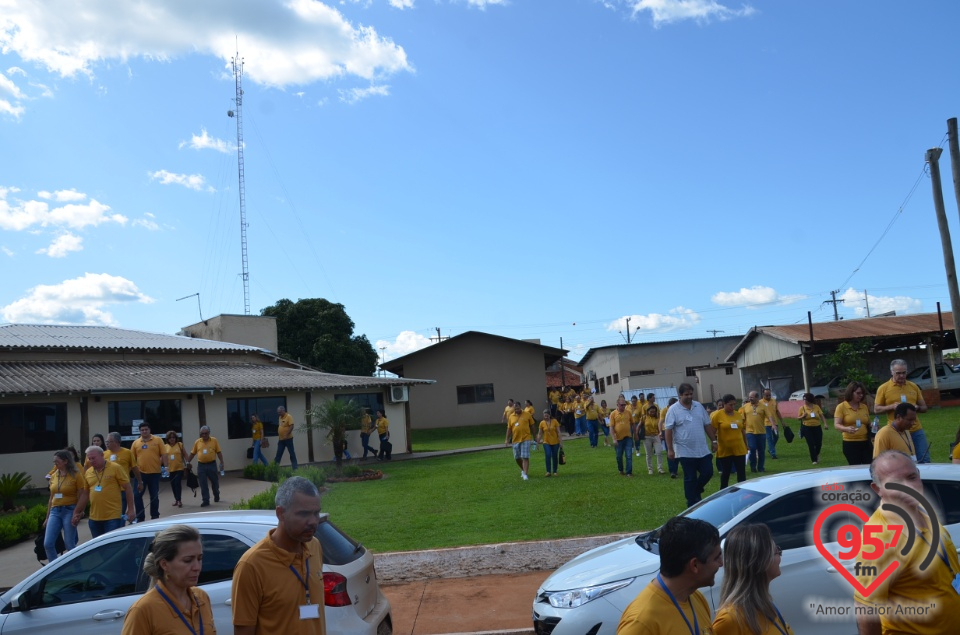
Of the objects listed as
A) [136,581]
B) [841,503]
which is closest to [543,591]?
[841,503]

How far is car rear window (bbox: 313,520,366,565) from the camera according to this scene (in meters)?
5.37

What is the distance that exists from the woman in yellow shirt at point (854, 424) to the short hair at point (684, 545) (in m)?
8.79

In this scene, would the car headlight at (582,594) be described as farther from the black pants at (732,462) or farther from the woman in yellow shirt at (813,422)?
the woman in yellow shirt at (813,422)

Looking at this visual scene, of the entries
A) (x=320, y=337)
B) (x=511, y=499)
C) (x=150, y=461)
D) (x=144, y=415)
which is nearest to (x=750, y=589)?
(x=511, y=499)

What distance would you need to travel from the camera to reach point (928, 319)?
120 feet

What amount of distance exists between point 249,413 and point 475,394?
60.3 ft

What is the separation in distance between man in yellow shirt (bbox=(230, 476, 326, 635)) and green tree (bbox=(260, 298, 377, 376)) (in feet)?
152

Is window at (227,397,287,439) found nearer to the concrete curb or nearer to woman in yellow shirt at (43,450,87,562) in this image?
woman in yellow shirt at (43,450,87,562)

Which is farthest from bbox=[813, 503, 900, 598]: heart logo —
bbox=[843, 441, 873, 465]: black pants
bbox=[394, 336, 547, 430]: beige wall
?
bbox=[394, 336, 547, 430]: beige wall

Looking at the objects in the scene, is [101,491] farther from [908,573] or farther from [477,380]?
[477,380]

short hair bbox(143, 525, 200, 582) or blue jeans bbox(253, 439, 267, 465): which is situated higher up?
short hair bbox(143, 525, 200, 582)

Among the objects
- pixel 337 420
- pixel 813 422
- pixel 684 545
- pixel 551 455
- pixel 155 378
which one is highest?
pixel 155 378

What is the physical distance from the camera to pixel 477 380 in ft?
137

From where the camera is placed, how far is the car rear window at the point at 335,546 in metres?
5.37
